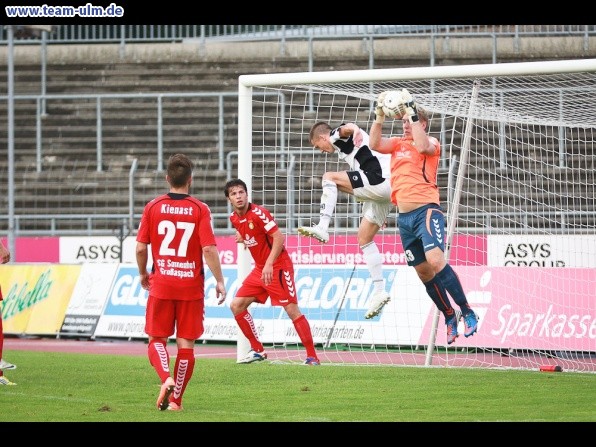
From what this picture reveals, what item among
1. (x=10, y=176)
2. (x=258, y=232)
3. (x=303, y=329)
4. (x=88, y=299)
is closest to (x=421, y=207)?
(x=258, y=232)

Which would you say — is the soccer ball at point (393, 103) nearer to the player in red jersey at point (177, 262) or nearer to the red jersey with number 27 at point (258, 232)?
the red jersey with number 27 at point (258, 232)

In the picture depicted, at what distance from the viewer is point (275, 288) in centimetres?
1386

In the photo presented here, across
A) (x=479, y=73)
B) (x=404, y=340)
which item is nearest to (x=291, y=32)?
(x=404, y=340)

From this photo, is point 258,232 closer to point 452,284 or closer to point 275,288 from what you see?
point 275,288

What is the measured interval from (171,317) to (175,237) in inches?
26.7

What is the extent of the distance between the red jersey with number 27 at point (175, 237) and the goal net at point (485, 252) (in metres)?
4.57

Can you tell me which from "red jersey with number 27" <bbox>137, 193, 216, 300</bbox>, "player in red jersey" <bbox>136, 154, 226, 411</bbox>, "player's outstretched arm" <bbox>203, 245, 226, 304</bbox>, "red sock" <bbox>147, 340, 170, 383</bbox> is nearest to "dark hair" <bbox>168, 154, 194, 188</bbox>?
"player in red jersey" <bbox>136, 154, 226, 411</bbox>

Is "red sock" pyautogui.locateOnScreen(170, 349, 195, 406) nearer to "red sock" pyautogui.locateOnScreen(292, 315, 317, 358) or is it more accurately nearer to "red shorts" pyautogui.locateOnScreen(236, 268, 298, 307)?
"red shorts" pyautogui.locateOnScreen(236, 268, 298, 307)

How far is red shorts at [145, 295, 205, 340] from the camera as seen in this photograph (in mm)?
9750

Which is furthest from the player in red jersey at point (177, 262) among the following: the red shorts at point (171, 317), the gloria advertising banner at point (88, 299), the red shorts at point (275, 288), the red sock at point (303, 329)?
the gloria advertising banner at point (88, 299)

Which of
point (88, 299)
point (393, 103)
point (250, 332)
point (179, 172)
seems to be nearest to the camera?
point (179, 172)

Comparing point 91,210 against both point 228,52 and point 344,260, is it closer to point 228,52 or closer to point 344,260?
point 228,52

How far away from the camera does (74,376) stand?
12.8 m

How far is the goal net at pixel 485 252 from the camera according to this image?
47.2 ft
